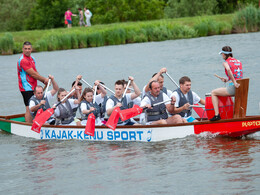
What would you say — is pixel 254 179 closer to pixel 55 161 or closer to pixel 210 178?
pixel 210 178

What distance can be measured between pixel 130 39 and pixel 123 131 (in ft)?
71.3

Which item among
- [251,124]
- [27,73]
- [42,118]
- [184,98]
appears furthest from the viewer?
[27,73]

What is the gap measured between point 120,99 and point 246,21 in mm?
22267

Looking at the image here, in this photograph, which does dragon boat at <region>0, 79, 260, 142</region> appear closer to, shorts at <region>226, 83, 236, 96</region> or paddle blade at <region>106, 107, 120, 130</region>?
shorts at <region>226, 83, 236, 96</region>

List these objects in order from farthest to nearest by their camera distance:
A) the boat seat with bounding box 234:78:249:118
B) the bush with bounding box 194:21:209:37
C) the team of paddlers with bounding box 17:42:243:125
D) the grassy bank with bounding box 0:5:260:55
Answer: the bush with bounding box 194:21:209:37 < the grassy bank with bounding box 0:5:260:55 < the team of paddlers with bounding box 17:42:243:125 < the boat seat with bounding box 234:78:249:118

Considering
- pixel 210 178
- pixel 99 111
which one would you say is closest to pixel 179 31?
pixel 99 111

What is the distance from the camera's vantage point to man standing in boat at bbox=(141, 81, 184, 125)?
989 centimetres

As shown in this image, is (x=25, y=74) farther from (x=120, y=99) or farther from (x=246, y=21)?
(x=246, y=21)

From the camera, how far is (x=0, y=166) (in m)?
9.59

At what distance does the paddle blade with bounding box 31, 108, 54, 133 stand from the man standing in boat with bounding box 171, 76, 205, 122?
2.37 m

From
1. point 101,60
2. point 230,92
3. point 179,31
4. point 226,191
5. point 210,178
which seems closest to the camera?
point 226,191

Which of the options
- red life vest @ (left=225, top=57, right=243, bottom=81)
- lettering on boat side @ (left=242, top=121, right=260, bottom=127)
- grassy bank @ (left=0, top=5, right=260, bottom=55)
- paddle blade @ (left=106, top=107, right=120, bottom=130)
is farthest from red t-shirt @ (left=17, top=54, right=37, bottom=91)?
grassy bank @ (left=0, top=5, right=260, bottom=55)

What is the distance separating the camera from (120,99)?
34.0 ft

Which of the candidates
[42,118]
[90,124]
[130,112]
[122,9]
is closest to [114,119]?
[130,112]
